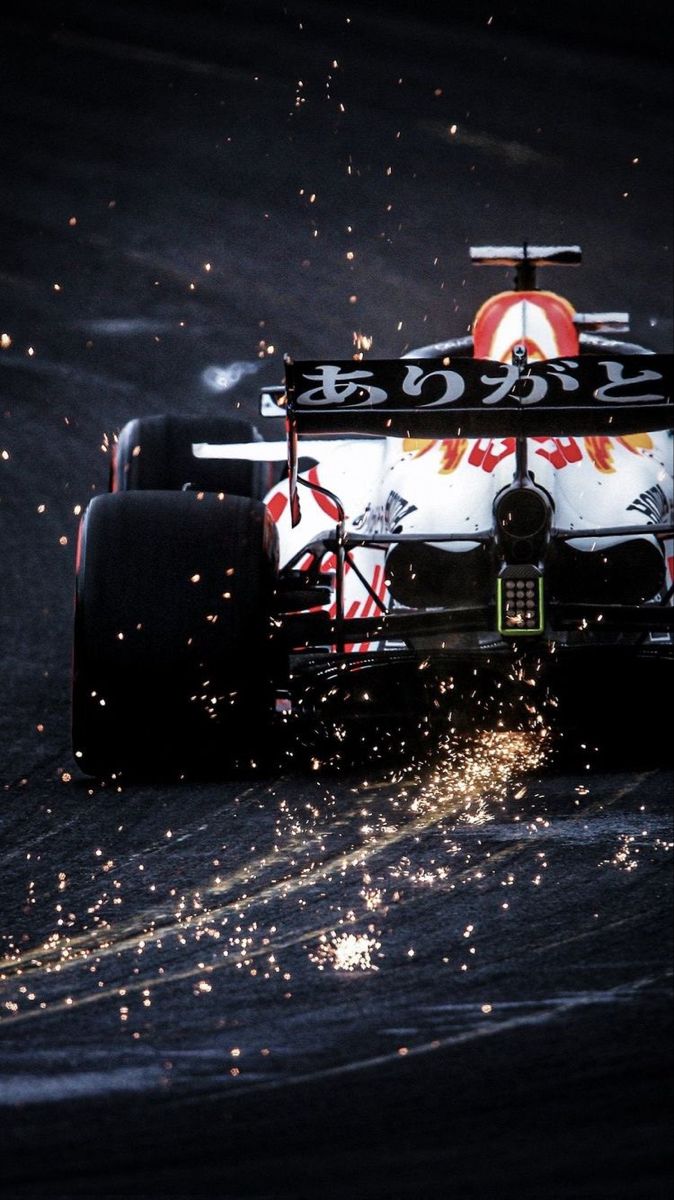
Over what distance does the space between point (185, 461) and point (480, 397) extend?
2791 millimetres

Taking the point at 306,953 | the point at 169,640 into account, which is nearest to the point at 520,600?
the point at 169,640

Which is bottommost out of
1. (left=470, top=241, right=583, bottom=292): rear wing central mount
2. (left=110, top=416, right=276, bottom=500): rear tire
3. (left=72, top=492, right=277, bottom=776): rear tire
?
(left=72, top=492, right=277, bottom=776): rear tire

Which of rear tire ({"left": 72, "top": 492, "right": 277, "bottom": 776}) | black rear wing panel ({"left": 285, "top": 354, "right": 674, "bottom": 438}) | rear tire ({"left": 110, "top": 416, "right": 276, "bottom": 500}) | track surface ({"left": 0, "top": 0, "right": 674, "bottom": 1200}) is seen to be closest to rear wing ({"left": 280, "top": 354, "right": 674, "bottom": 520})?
black rear wing panel ({"left": 285, "top": 354, "right": 674, "bottom": 438})

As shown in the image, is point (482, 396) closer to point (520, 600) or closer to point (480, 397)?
point (480, 397)

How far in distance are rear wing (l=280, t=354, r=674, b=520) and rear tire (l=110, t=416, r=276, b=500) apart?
7.66 ft

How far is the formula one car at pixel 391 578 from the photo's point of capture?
5.48m

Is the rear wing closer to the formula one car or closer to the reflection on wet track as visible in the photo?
the formula one car

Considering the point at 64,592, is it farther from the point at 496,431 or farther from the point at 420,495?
the point at 496,431

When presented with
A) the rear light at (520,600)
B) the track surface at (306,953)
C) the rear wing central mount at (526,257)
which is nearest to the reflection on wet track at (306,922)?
the track surface at (306,953)

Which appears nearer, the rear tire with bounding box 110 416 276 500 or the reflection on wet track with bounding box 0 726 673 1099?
the reflection on wet track with bounding box 0 726 673 1099

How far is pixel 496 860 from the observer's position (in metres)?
4.30

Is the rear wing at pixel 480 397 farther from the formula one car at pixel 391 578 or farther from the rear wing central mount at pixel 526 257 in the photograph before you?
the rear wing central mount at pixel 526 257

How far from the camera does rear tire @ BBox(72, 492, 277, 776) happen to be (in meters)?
5.48

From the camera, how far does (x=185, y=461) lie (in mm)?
8242
